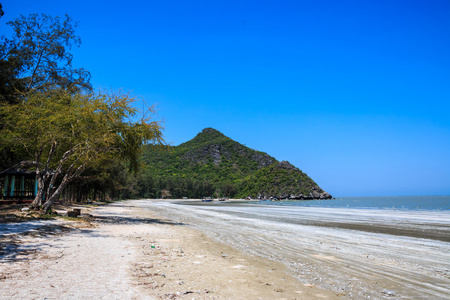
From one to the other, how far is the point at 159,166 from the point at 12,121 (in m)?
148

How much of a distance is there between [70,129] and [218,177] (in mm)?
160677

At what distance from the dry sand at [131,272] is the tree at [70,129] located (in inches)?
324

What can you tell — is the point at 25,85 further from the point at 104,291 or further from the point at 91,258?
the point at 104,291

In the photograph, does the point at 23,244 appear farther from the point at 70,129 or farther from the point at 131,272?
the point at 70,129

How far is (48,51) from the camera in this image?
2267cm

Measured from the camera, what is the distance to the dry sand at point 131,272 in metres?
6.14

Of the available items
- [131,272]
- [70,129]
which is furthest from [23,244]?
[70,129]

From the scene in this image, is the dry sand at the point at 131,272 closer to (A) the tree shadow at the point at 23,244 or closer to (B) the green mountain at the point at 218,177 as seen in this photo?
(A) the tree shadow at the point at 23,244

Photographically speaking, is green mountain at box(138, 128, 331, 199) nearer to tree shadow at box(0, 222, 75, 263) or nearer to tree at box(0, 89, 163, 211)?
tree at box(0, 89, 163, 211)

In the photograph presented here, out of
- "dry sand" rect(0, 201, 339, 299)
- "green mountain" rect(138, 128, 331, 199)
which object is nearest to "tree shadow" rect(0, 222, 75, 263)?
"dry sand" rect(0, 201, 339, 299)

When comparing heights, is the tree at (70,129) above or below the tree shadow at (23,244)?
above

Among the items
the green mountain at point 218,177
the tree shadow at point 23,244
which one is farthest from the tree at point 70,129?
the green mountain at point 218,177

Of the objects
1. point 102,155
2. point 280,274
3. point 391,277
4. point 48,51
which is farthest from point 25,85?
point 391,277

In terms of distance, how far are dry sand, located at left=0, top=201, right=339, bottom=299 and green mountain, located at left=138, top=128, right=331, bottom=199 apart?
398 feet
